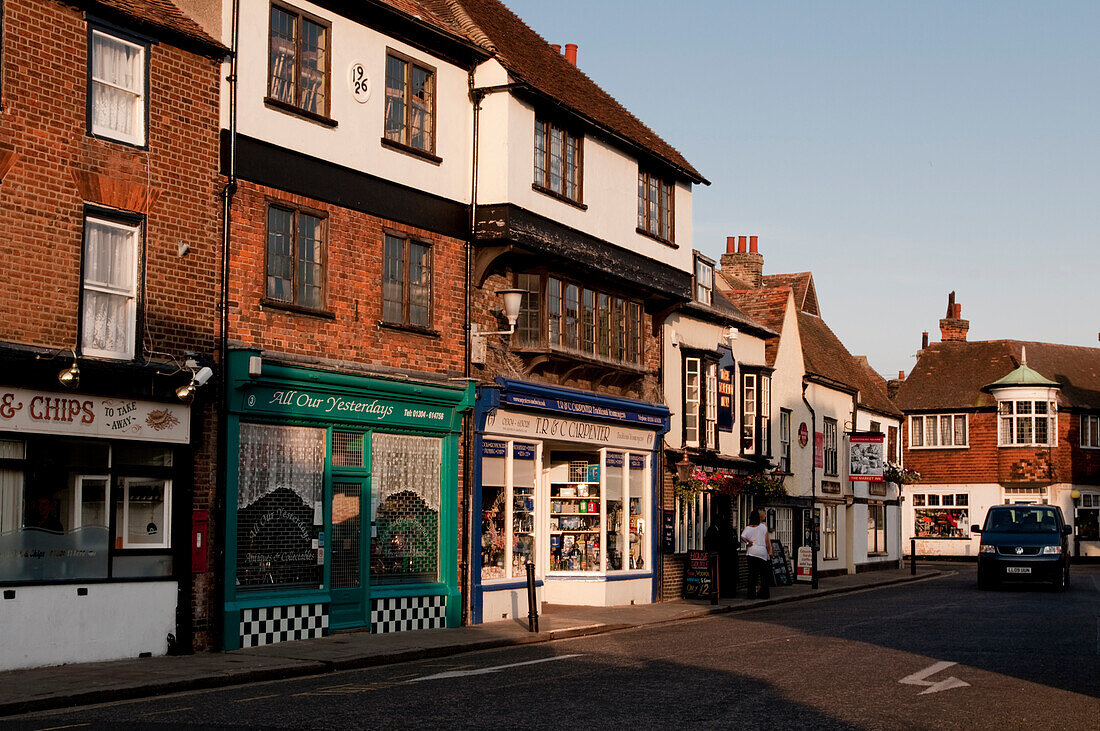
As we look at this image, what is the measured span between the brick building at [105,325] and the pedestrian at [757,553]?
1427 cm

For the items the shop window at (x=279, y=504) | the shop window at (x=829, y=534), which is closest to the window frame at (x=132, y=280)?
the shop window at (x=279, y=504)

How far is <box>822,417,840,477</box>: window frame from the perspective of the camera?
4278 centimetres

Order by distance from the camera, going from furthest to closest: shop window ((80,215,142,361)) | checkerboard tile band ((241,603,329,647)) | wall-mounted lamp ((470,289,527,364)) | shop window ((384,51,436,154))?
wall-mounted lamp ((470,289,527,364)), shop window ((384,51,436,154)), checkerboard tile band ((241,603,329,647)), shop window ((80,215,142,361))

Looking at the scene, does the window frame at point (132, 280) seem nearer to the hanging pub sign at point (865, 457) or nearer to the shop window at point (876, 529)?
the hanging pub sign at point (865, 457)

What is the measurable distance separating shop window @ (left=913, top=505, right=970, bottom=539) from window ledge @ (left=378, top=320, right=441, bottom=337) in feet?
153

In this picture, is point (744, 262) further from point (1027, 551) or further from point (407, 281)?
point (407, 281)

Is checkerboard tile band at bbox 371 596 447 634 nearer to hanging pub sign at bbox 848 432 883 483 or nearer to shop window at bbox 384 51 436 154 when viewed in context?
shop window at bbox 384 51 436 154

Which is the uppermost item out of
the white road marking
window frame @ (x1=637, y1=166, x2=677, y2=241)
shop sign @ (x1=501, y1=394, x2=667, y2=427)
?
window frame @ (x1=637, y1=166, x2=677, y2=241)

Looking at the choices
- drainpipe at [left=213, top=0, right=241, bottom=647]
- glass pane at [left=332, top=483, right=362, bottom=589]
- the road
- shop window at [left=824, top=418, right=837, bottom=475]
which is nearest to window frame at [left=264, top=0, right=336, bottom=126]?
drainpipe at [left=213, top=0, right=241, bottom=647]

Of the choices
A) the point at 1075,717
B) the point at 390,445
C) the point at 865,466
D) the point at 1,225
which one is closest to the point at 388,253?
the point at 390,445

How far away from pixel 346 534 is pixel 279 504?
1538 millimetres

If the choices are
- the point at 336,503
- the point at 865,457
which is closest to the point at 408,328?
the point at 336,503

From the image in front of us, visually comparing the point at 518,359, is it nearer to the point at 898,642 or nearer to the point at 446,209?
the point at 446,209

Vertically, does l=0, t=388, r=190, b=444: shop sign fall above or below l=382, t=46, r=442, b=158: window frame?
below
